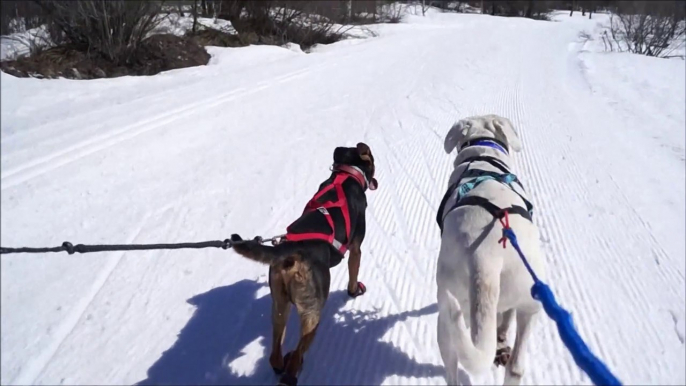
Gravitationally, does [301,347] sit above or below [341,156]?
below

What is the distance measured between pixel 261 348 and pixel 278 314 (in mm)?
575

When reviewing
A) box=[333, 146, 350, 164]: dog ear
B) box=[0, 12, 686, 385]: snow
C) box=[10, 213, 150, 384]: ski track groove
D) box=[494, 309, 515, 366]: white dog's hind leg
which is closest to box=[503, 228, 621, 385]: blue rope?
box=[494, 309, 515, 366]: white dog's hind leg

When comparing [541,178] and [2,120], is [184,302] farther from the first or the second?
[2,120]

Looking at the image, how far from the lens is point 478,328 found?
2236mm

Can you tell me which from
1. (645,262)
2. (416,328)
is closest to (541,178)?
(645,262)

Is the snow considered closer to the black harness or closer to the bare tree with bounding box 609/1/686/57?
the black harness

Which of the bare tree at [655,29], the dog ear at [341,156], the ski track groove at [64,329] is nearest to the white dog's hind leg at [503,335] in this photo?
the dog ear at [341,156]

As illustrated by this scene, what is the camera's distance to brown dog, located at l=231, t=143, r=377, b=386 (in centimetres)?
273

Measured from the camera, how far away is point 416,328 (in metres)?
3.45

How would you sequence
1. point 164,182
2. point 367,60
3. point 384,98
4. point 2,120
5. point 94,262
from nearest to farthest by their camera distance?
point 94,262
point 164,182
point 2,120
point 384,98
point 367,60

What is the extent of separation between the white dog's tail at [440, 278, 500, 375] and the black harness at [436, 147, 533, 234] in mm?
475

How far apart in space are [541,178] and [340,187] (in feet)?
12.0

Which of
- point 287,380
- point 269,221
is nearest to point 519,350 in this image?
point 287,380

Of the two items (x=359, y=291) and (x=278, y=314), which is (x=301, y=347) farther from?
(x=359, y=291)
